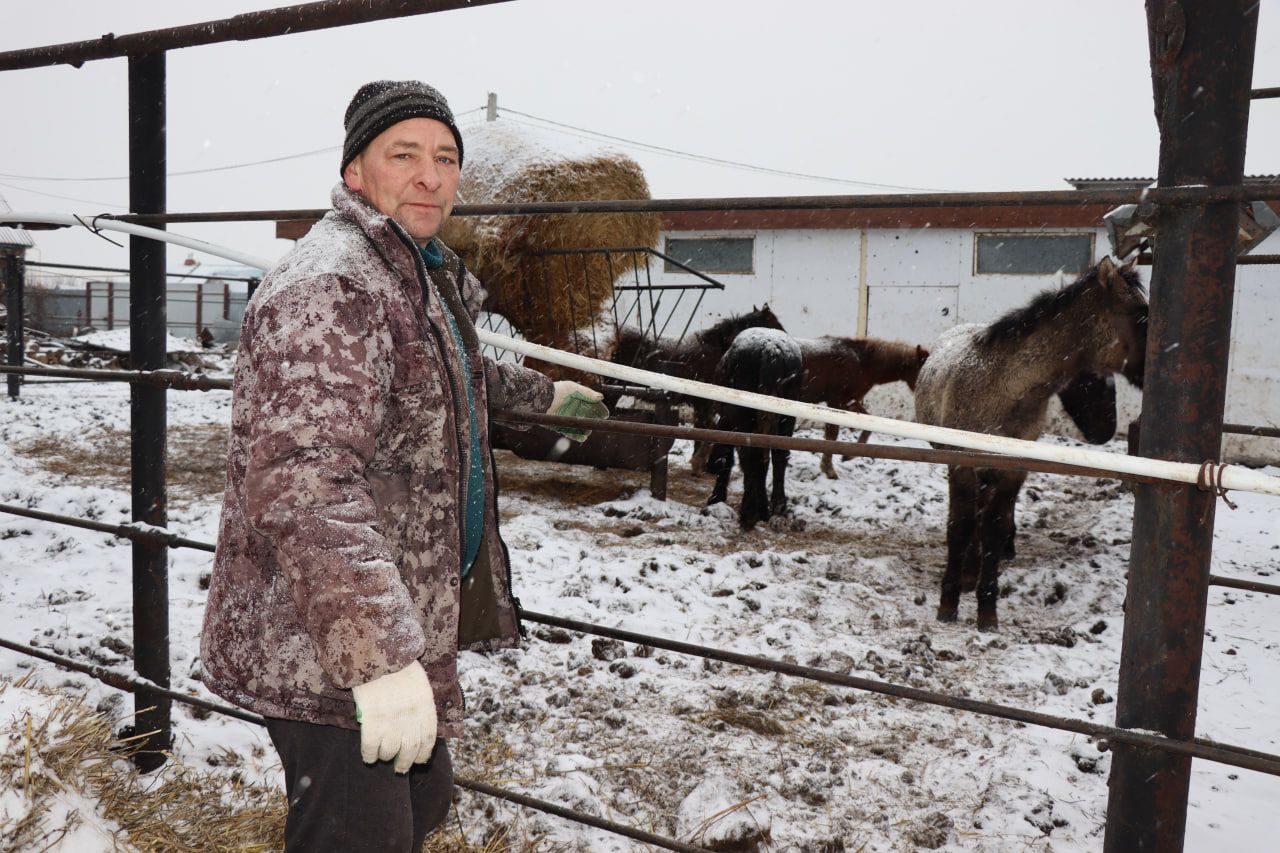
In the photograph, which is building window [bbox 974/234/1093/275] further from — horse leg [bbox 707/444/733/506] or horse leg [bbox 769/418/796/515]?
horse leg [bbox 707/444/733/506]

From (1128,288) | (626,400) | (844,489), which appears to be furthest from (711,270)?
(1128,288)

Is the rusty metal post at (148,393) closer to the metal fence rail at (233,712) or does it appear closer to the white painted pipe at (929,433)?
the metal fence rail at (233,712)

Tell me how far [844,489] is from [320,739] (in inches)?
292

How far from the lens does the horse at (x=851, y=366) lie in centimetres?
959

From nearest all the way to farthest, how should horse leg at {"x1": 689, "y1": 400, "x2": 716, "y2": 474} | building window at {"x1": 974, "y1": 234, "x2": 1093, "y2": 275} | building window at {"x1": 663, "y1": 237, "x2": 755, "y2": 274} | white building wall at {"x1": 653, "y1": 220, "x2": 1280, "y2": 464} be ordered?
horse leg at {"x1": 689, "y1": 400, "x2": 716, "y2": 474} < building window at {"x1": 974, "y1": 234, "x2": 1093, "y2": 275} < white building wall at {"x1": 653, "y1": 220, "x2": 1280, "y2": 464} < building window at {"x1": 663, "y1": 237, "x2": 755, "y2": 274}

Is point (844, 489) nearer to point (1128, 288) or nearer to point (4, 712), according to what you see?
point (1128, 288)

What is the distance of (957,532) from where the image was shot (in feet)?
16.5

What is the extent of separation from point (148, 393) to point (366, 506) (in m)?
1.54

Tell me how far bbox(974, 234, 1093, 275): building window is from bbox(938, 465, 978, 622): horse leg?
9.14m

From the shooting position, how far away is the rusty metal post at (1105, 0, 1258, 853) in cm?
116

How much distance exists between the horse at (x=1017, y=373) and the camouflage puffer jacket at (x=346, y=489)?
4.04 m

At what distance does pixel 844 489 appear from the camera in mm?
8312

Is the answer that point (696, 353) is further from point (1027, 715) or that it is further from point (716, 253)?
point (1027, 715)

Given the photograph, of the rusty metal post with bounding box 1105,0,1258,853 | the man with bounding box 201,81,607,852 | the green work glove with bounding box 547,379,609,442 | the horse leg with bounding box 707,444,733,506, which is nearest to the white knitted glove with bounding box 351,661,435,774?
the man with bounding box 201,81,607,852
